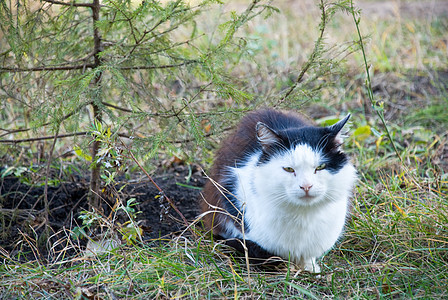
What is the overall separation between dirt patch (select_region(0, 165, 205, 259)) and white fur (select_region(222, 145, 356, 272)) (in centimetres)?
51

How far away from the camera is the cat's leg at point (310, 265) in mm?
2402

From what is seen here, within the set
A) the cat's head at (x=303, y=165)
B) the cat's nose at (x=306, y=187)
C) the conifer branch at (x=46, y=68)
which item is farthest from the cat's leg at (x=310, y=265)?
the conifer branch at (x=46, y=68)

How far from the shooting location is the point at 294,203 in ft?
6.97

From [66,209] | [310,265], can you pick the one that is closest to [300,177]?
[310,265]

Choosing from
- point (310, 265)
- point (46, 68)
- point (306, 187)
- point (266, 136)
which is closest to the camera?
point (306, 187)

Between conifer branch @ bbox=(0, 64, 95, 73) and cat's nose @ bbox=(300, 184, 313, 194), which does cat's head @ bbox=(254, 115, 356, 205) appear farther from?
conifer branch @ bbox=(0, 64, 95, 73)

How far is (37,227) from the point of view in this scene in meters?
2.79

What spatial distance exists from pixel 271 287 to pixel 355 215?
878 mm

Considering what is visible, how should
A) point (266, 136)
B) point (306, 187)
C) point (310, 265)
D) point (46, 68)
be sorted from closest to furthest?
1. point (306, 187)
2. point (266, 136)
3. point (310, 265)
4. point (46, 68)

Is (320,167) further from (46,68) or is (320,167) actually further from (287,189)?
(46,68)

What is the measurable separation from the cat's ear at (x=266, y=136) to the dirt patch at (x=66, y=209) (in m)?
0.69

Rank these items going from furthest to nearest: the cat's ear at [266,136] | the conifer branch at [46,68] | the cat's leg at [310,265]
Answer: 1. the conifer branch at [46,68]
2. the cat's leg at [310,265]
3. the cat's ear at [266,136]

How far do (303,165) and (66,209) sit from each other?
1.65 metres

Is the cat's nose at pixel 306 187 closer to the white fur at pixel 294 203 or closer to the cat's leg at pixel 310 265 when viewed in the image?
the white fur at pixel 294 203
